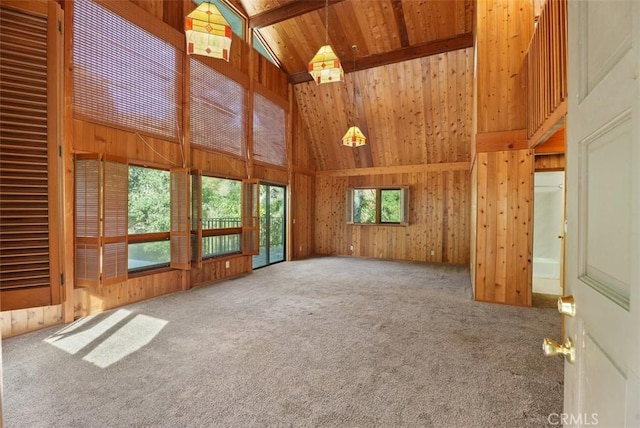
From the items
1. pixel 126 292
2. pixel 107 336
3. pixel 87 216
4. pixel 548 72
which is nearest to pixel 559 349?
pixel 548 72

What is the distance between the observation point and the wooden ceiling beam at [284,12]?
579cm

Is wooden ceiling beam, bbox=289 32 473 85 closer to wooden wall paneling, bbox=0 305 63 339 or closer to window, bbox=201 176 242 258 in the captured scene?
window, bbox=201 176 242 258

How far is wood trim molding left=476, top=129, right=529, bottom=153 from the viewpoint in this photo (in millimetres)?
4059

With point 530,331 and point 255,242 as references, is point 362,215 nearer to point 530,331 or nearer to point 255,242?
point 255,242

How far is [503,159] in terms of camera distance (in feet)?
13.8

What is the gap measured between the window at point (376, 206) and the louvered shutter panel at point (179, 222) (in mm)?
5094

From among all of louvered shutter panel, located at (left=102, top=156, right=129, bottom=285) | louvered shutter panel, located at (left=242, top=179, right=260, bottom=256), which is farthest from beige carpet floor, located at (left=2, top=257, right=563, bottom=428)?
louvered shutter panel, located at (left=242, top=179, right=260, bottom=256)

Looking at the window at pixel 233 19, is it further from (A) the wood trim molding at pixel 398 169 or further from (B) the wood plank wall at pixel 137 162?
(A) the wood trim molding at pixel 398 169

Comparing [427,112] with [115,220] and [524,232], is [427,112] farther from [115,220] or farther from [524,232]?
[115,220]

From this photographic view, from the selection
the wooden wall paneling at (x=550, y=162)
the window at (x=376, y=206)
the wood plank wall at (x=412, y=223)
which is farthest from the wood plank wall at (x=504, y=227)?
the window at (x=376, y=206)

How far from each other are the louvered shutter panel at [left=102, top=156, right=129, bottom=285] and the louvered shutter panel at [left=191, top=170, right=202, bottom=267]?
1144 millimetres

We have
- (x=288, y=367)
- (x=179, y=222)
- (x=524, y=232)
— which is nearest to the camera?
(x=288, y=367)

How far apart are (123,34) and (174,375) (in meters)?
4.30

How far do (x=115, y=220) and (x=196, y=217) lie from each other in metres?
1.34
